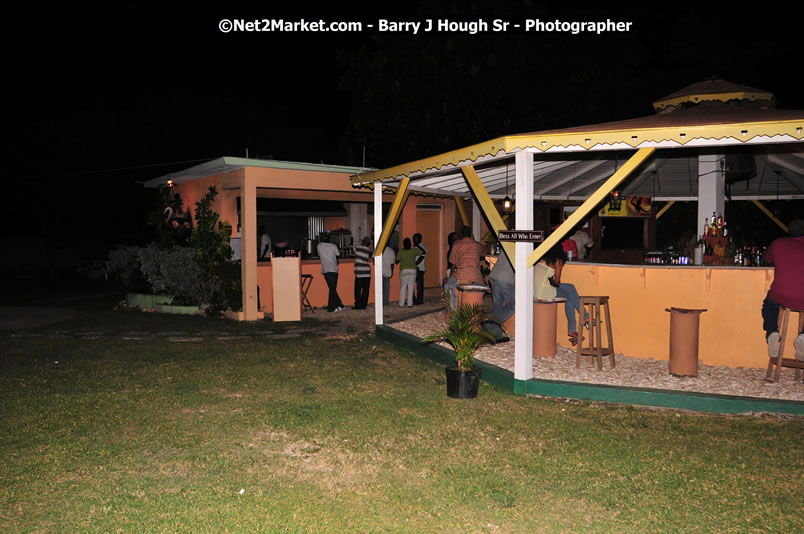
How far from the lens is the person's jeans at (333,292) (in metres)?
12.7

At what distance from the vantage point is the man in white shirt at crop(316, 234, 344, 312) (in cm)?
1245

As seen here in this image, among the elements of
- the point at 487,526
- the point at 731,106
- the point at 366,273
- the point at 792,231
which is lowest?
the point at 487,526

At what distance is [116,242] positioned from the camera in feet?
85.4

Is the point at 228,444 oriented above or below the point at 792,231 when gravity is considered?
below

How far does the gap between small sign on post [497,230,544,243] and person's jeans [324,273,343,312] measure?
6569mm

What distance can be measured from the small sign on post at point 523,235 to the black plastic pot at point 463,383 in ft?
4.86

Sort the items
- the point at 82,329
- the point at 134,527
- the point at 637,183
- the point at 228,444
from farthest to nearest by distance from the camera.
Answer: the point at 637,183 → the point at 82,329 → the point at 228,444 → the point at 134,527

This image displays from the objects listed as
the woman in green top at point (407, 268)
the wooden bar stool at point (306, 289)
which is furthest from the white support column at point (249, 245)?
the woman in green top at point (407, 268)

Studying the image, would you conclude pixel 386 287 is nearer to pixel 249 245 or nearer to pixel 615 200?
pixel 249 245

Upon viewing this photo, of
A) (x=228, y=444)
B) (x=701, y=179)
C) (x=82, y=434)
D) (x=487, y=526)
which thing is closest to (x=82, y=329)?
(x=82, y=434)

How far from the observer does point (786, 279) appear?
6.47 meters

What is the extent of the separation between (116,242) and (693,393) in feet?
82.7

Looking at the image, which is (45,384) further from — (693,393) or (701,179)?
(701,179)

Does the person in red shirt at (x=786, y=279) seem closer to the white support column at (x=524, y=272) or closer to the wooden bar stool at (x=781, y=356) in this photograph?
the wooden bar stool at (x=781, y=356)
